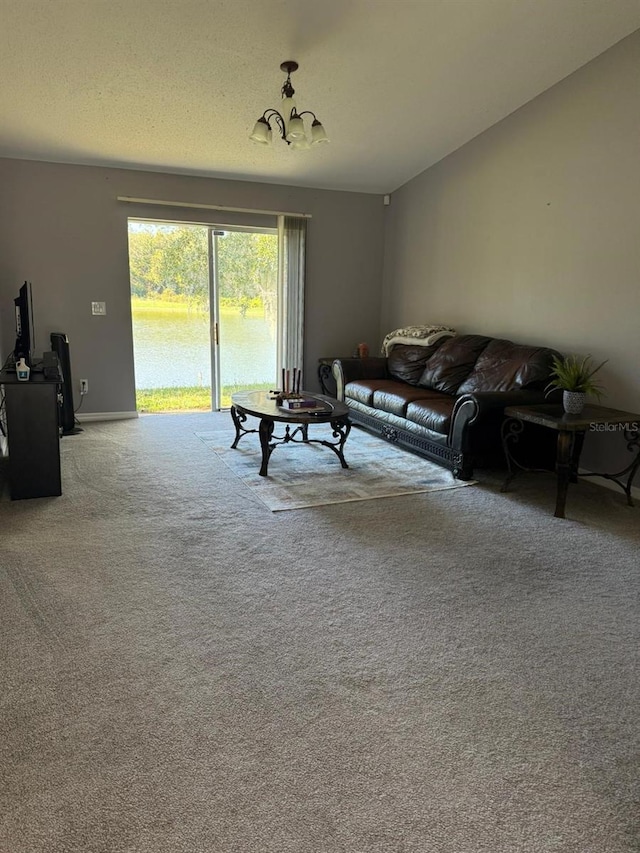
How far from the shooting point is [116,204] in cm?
537

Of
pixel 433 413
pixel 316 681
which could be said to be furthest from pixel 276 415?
pixel 316 681

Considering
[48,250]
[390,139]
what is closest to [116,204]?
[48,250]

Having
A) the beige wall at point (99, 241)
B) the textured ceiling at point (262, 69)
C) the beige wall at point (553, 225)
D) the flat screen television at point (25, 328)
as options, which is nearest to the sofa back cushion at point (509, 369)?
the beige wall at point (553, 225)

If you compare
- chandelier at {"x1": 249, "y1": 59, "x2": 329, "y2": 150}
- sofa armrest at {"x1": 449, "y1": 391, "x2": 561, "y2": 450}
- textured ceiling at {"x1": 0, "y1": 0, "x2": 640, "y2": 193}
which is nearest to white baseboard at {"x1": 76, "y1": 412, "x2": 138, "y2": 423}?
textured ceiling at {"x1": 0, "y1": 0, "x2": 640, "y2": 193}

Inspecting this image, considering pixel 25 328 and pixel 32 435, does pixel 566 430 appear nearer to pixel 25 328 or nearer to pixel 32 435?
pixel 32 435

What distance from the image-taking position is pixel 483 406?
364 centimetres

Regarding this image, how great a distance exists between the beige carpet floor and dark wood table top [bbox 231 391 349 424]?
74 centimetres

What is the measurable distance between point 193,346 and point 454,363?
280 centimetres

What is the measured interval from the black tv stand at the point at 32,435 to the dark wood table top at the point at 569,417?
9.31ft

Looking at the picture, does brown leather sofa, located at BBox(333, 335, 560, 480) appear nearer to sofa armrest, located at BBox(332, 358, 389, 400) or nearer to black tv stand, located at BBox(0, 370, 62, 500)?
sofa armrest, located at BBox(332, 358, 389, 400)

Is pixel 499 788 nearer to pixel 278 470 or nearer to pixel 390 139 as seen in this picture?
pixel 278 470

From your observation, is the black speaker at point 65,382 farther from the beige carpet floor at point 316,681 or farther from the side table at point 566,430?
the side table at point 566,430

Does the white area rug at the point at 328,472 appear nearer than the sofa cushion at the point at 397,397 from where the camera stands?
Yes

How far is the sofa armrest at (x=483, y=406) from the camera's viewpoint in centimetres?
366
